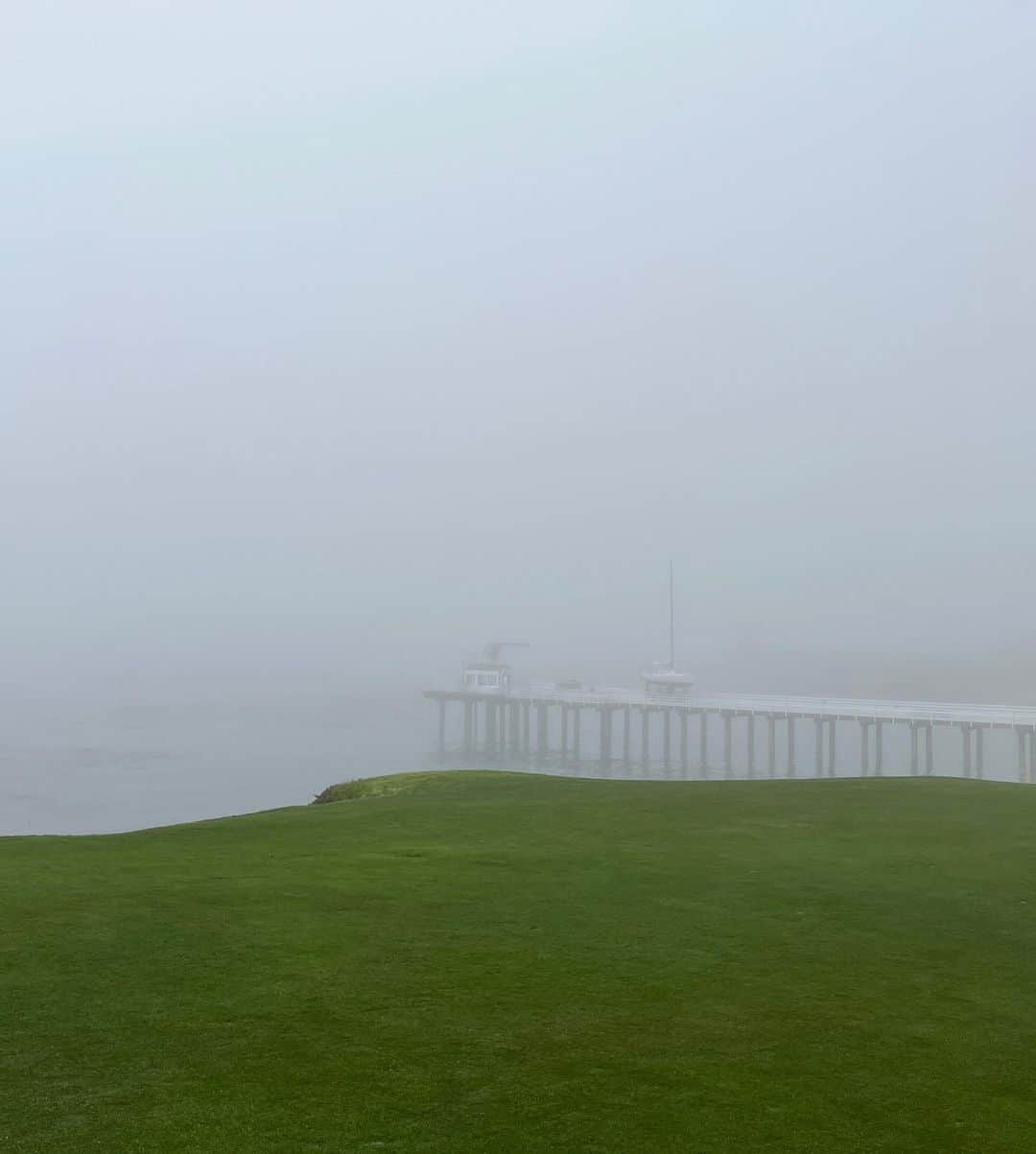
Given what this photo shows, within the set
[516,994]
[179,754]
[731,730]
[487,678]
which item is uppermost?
[516,994]

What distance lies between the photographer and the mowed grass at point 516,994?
5.63 meters

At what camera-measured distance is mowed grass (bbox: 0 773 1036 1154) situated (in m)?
5.63

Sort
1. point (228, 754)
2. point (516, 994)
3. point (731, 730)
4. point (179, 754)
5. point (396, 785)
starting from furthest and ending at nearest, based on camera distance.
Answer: point (228, 754) → point (179, 754) → point (731, 730) → point (396, 785) → point (516, 994)

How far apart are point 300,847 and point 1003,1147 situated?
8.78 metres

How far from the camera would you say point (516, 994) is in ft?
24.8

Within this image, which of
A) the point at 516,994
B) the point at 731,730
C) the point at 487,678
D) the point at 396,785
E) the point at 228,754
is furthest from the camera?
the point at 228,754

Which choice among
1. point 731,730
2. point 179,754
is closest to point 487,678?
point 731,730

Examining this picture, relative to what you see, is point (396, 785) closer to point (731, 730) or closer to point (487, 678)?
point (731, 730)

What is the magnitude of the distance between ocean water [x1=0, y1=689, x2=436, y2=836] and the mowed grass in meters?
49.1

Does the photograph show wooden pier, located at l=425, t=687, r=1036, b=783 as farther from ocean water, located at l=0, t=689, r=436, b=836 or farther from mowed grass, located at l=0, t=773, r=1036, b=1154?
mowed grass, located at l=0, t=773, r=1036, b=1154

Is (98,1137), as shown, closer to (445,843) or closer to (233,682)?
(445,843)

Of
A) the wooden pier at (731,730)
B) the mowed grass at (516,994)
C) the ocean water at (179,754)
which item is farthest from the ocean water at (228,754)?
the mowed grass at (516,994)

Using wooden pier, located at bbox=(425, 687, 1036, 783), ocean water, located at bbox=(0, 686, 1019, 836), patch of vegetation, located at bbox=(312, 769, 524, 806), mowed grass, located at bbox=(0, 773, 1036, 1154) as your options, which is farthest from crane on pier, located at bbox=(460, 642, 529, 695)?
mowed grass, located at bbox=(0, 773, 1036, 1154)

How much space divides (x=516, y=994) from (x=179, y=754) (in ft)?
290
